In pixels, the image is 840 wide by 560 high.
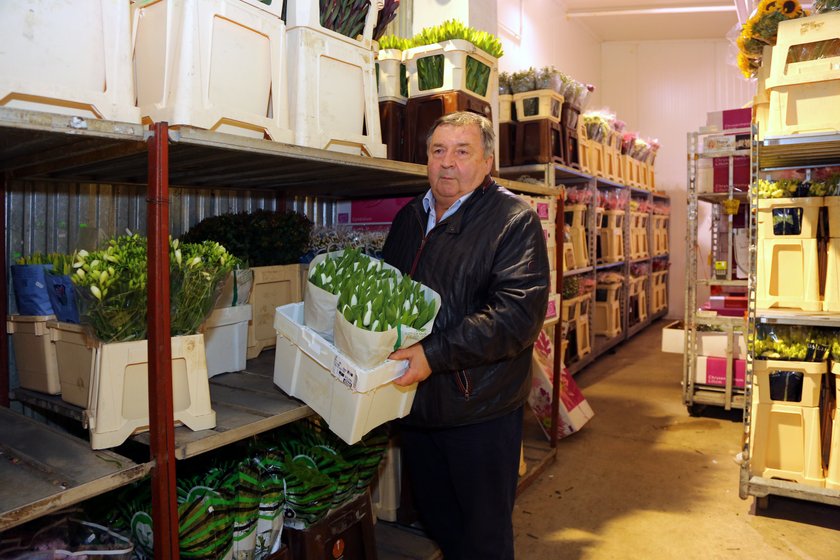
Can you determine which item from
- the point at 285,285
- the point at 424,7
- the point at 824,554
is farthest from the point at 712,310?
the point at 285,285

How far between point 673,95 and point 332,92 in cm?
863

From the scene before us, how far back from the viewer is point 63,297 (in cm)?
183

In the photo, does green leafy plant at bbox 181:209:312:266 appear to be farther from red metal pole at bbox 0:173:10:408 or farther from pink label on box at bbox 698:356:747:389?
pink label on box at bbox 698:356:747:389

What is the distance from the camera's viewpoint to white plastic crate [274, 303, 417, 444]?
1.72 m

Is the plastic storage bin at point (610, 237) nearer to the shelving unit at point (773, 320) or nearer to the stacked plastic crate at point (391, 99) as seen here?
the shelving unit at point (773, 320)

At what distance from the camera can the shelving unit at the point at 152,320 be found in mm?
1390

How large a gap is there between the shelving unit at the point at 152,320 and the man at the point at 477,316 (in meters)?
0.29

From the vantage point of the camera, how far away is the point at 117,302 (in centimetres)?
158

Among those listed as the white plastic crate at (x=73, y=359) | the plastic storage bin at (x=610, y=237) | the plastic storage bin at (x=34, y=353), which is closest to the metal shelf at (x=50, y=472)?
the white plastic crate at (x=73, y=359)

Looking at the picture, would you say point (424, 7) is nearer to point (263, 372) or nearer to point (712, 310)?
point (263, 372)

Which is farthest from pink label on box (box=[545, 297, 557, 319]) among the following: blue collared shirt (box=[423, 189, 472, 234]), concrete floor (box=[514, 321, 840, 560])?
blue collared shirt (box=[423, 189, 472, 234])

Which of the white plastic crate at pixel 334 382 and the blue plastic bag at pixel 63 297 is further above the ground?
the blue plastic bag at pixel 63 297

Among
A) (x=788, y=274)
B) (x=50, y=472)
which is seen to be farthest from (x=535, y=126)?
(x=50, y=472)

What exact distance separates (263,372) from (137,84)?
1.09 meters
